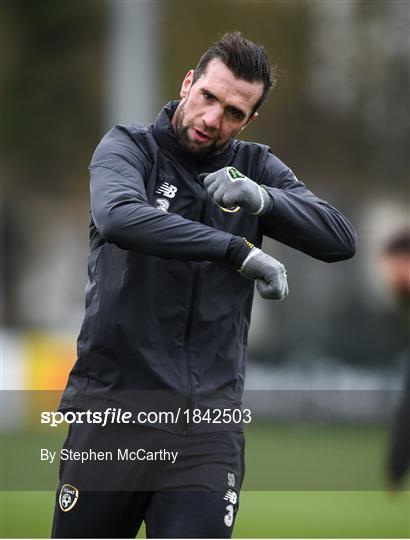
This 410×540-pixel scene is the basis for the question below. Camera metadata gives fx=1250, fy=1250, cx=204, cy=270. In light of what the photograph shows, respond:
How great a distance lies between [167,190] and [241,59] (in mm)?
625

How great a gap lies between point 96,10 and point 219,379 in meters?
29.2

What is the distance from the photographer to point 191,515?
16.2 feet

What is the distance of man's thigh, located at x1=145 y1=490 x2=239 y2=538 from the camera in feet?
16.2

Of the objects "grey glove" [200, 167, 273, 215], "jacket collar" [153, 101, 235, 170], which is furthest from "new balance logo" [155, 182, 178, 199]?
"grey glove" [200, 167, 273, 215]

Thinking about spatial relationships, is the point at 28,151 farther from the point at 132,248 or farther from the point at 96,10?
the point at 132,248

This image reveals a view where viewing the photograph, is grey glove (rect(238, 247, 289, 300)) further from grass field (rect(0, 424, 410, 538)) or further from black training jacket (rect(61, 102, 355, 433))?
grass field (rect(0, 424, 410, 538))

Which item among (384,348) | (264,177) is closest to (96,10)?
(384,348)

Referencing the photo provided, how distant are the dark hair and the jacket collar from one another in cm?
21

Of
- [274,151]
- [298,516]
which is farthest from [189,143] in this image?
[274,151]

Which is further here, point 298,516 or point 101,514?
point 298,516

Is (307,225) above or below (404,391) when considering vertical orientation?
above

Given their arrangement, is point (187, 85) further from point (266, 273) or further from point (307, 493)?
point (307, 493)

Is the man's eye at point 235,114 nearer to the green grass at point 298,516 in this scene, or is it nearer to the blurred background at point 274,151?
the green grass at point 298,516

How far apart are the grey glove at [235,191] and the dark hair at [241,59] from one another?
490 mm
